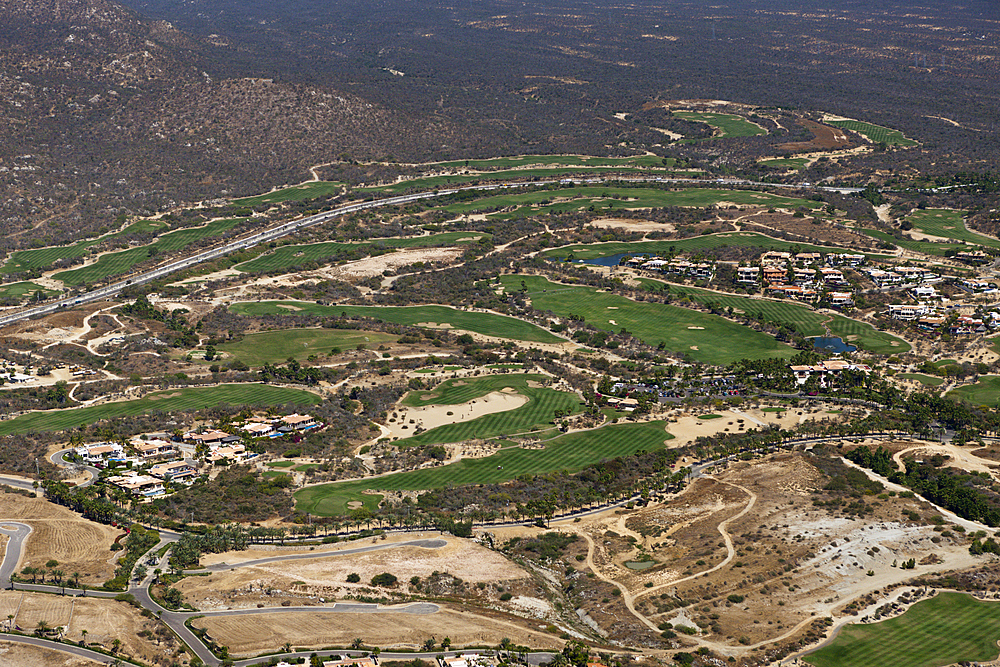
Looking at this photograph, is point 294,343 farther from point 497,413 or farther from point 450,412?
point 497,413

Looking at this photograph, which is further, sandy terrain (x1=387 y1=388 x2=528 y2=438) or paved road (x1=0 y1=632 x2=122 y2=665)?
sandy terrain (x1=387 y1=388 x2=528 y2=438)

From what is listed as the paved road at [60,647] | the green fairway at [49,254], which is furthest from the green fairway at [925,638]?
the green fairway at [49,254]

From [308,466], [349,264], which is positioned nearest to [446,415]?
[308,466]

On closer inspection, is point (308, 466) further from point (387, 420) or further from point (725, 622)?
point (725, 622)

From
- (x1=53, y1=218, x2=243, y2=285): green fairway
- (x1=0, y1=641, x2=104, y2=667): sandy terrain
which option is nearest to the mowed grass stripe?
(x1=0, y1=641, x2=104, y2=667): sandy terrain

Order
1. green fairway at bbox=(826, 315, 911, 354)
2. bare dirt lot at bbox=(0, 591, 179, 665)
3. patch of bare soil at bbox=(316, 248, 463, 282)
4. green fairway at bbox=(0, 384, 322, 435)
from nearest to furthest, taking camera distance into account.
A: bare dirt lot at bbox=(0, 591, 179, 665) < green fairway at bbox=(0, 384, 322, 435) < green fairway at bbox=(826, 315, 911, 354) < patch of bare soil at bbox=(316, 248, 463, 282)

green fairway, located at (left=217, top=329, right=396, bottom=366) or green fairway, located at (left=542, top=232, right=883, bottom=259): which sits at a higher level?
green fairway, located at (left=542, top=232, right=883, bottom=259)

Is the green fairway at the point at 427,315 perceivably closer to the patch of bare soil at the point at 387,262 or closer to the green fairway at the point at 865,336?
the patch of bare soil at the point at 387,262

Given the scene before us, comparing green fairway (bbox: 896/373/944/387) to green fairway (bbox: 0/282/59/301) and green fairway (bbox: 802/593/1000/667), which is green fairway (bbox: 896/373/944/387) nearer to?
green fairway (bbox: 802/593/1000/667)
